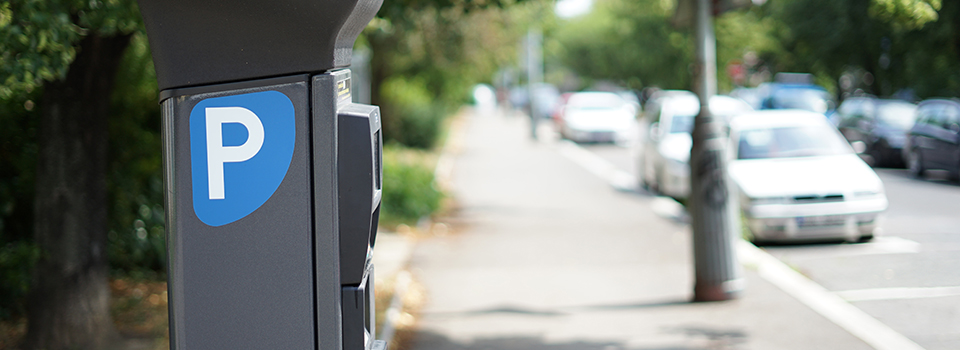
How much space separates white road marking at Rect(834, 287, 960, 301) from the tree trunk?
226 inches

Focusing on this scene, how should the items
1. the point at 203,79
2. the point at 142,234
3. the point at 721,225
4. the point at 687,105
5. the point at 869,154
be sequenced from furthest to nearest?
the point at 869,154 < the point at 687,105 < the point at 142,234 < the point at 721,225 < the point at 203,79

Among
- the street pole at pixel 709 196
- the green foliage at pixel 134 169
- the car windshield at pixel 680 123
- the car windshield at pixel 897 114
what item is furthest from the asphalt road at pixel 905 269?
the car windshield at pixel 897 114

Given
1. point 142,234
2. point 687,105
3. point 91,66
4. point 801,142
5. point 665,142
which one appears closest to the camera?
point 91,66

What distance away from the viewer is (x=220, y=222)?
267cm

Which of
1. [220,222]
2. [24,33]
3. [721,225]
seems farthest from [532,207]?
[220,222]

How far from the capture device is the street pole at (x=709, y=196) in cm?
694

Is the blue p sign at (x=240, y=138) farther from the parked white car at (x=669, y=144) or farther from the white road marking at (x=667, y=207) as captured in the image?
the parked white car at (x=669, y=144)

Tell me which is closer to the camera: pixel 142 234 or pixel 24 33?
pixel 24 33

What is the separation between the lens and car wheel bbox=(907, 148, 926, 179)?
1611 cm

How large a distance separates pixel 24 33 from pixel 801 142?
907cm

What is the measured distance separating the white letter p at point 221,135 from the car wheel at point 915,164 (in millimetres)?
15902

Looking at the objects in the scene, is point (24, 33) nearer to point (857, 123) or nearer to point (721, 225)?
point (721, 225)

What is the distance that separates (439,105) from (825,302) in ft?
71.5

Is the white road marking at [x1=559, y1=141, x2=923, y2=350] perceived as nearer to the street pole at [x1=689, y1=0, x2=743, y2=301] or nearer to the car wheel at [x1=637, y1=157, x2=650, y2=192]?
the street pole at [x1=689, y1=0, x2=743, y2=301]
